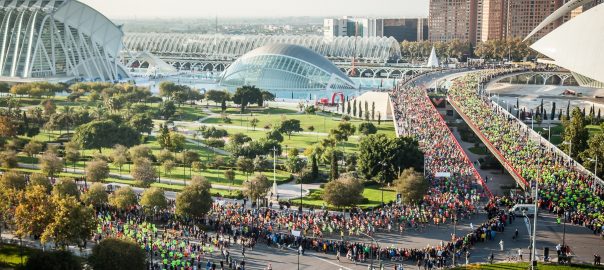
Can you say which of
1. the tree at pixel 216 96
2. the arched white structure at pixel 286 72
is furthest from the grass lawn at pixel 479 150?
the arched white structure at pixel 286 72

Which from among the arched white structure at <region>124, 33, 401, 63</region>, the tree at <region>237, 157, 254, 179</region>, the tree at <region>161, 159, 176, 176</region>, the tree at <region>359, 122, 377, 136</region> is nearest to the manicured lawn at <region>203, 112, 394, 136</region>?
the tree at <region>359, 122, 377, 136</region>

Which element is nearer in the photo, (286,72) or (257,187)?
(257,187)

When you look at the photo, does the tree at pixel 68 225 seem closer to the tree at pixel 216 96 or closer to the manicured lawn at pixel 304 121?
the manicured lawn at pixel 304 121

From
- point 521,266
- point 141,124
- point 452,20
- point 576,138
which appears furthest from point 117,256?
point 452,20

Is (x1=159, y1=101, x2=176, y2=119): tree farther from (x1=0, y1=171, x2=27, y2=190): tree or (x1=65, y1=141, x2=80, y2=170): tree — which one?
(x1=0, y1=171, x2=27, y2=190): tree

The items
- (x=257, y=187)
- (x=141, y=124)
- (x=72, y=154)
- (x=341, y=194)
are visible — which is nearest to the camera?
(x=341, y=194)

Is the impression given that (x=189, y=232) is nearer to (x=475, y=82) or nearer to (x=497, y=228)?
(x=497, y=228)

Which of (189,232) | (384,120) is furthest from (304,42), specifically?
(189,232)

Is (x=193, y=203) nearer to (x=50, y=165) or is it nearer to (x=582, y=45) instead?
(x=50, y=165)
